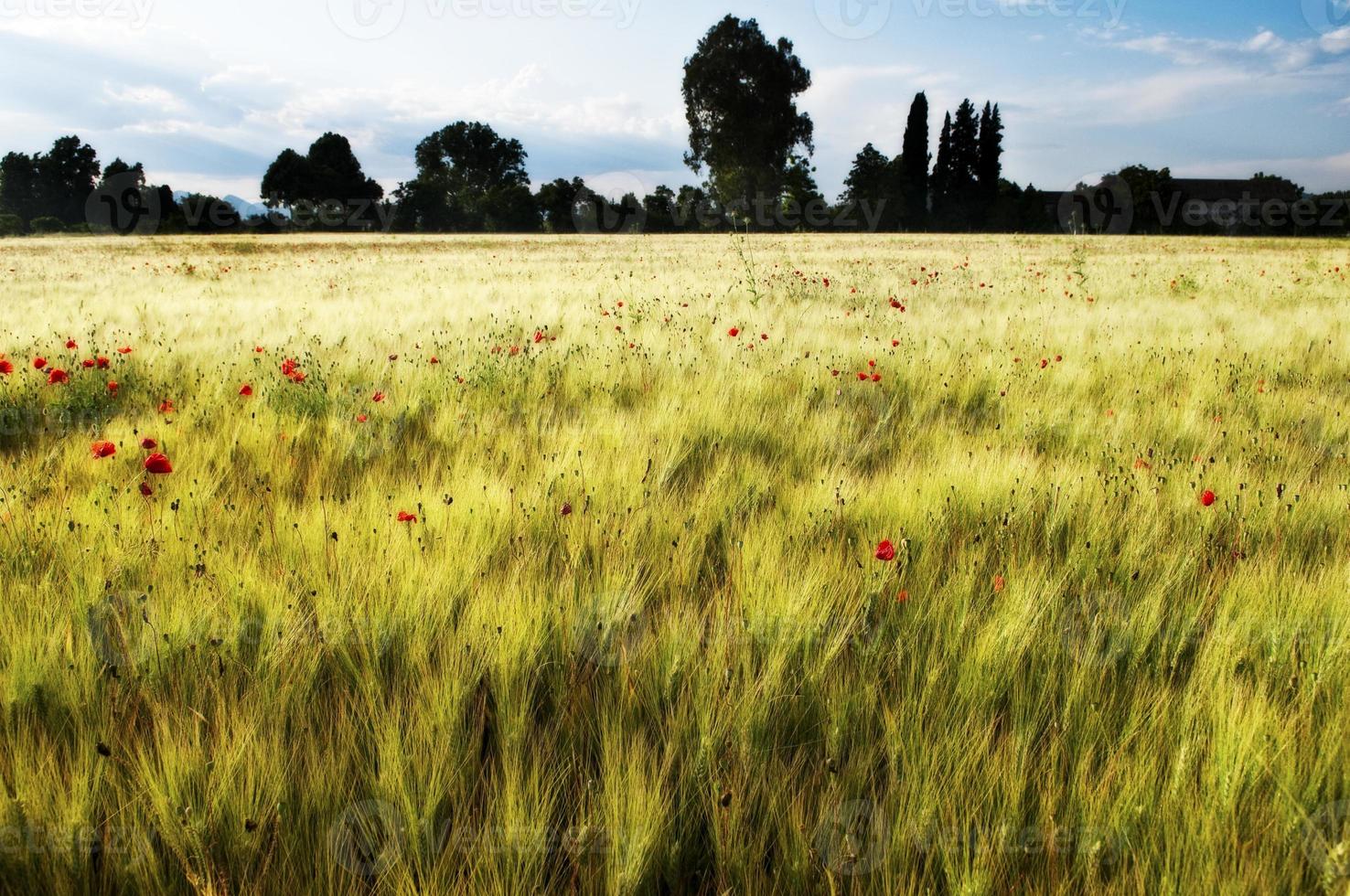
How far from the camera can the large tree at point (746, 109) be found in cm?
5169

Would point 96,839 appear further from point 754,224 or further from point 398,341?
point 754,224

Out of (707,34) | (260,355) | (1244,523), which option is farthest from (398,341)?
(707,34)

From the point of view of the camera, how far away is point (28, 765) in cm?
113

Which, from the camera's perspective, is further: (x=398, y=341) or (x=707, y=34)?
(x=707, y=34)

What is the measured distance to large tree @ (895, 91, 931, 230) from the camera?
190 feet

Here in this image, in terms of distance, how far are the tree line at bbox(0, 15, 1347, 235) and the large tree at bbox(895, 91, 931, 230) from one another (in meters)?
0.11

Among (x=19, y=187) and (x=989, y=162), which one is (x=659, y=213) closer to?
(x=989, y=162)

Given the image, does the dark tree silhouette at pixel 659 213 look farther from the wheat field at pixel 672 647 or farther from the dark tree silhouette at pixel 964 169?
the wheat field at pixel 672 647

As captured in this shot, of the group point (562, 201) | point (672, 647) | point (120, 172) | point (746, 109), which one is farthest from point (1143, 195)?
point (120, 172)

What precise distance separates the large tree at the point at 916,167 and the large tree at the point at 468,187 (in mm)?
33069

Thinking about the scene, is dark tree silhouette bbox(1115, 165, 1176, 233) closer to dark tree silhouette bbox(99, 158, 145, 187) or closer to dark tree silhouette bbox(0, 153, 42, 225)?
dark tree silhouette bbox(99, 158, 145, 187)

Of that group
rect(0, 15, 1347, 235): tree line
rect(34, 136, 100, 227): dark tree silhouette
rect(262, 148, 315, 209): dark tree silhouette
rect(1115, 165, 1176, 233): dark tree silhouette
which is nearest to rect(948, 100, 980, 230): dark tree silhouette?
rect(0, 15, 1347, 235): tree line

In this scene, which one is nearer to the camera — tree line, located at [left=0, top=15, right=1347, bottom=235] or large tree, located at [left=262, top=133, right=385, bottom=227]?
tree line, located at [left=0, top=15, right=1347, bottom=235]

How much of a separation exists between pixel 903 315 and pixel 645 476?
5609 mm
